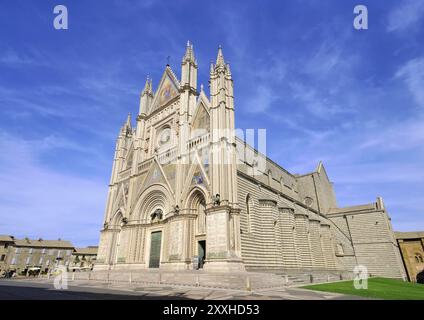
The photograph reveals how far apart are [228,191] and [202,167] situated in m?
3.60

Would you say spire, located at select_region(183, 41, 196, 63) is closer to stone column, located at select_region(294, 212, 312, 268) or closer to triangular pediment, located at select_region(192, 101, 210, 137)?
triangular pediment, located at select_region(192, 101, 210, 137)

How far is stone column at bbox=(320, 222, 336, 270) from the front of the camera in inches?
1214

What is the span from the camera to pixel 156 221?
25.8 meters

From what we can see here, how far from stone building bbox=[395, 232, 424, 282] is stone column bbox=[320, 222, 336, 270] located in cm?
1956

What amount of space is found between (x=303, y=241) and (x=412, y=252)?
2971 cm

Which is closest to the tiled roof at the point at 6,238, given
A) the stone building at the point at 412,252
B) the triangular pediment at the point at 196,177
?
the triangular pediment at the point at 196,177

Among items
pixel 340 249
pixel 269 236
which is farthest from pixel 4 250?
pixel 340 249

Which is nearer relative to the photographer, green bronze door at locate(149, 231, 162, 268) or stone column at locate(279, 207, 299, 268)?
stone column at locate(279, 207, 299, 268)

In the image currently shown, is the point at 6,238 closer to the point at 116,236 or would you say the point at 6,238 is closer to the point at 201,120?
the point at 116,236

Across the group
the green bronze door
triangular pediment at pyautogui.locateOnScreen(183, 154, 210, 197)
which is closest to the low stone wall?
the green bronze door

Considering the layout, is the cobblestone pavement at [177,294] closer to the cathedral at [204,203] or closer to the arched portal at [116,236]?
the cathedral at [204,203]
